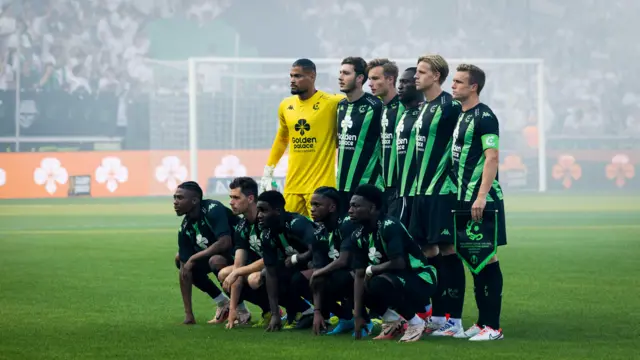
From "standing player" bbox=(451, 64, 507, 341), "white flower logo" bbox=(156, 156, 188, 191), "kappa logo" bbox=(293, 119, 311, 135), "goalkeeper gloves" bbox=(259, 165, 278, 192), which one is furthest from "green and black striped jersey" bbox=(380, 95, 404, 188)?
"white flower logo" bbox=(156, 156, 188, 191)

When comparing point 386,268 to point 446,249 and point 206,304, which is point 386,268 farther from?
point 206,304

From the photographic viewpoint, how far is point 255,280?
340 inches

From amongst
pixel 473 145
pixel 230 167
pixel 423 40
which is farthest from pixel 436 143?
pixel 423 40

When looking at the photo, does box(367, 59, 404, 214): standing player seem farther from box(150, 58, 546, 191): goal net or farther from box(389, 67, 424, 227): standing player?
box(150, 58, 546, 191): goal net

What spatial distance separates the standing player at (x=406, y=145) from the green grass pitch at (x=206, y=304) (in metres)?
1.09

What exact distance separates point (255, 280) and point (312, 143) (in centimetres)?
120

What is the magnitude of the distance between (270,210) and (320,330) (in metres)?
0.94

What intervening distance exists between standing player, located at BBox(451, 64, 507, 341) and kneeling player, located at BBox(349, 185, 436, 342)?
391mm

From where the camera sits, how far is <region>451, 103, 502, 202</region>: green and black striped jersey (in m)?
7.84

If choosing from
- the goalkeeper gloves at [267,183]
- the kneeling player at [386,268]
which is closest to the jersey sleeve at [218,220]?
the goalkeeper gloves at [267,183]

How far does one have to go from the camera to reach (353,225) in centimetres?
802

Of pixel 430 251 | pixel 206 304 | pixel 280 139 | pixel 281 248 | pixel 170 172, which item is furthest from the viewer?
pixel 170 172

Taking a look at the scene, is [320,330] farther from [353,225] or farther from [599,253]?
[599,253]

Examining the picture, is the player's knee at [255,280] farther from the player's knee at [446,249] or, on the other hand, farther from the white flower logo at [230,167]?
the white flower logo at [230,167]
